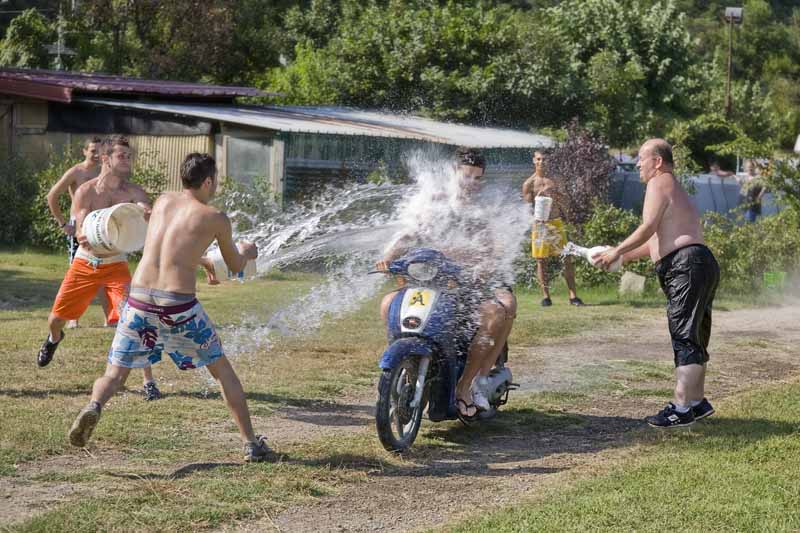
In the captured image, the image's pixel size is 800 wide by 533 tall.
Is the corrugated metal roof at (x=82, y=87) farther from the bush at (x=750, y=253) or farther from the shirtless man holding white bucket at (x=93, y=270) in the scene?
the shirtless man holding white bucket at (x=93, y=270)

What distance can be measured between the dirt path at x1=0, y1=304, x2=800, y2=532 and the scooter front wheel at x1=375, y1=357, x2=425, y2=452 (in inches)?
5.5

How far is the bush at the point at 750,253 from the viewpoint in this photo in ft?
49.6

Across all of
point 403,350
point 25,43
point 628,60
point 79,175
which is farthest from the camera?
point 25,43

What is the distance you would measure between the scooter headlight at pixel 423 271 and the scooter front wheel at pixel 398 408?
19.5 inches

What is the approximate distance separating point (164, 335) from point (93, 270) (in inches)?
95.5

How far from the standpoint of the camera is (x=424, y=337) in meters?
6.60

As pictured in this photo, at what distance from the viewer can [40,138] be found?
2161cm

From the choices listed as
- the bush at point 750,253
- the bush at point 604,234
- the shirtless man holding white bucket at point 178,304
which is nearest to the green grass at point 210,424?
the shirtless man holding white bucket at point 178,304

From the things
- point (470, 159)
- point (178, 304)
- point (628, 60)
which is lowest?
point (178, 304)

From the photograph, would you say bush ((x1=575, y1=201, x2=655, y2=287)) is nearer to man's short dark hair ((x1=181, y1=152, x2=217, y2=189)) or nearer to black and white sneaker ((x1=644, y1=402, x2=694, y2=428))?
black and white sneaker ((x1=644, y1=402, x2=694, y2=428))

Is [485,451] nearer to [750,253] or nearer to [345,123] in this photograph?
[750,253]

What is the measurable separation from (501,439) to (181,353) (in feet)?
6.99

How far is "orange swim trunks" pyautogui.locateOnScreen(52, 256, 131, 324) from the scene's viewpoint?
8.22m

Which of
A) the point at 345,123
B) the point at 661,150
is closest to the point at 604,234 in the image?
the point at 345,123
